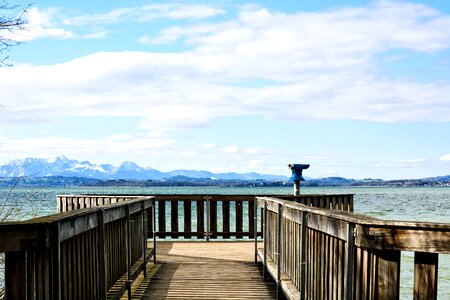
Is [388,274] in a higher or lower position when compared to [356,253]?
lower

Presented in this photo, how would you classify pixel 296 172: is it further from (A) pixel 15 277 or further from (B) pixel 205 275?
(A) pixel 15 277

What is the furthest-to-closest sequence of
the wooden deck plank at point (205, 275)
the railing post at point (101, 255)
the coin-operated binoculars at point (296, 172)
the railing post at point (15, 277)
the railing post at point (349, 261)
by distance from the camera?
the coin-operated binoculars at point (296, 172)
the wooden deck plank at point (205, 275)
the railing post at point (101, 255)
the railing post at point (349, 261)
the railing post at point (15, 277)

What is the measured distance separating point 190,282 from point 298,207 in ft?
12.1

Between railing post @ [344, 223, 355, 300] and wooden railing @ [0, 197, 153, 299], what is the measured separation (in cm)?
225

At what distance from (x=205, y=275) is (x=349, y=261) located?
243 inches

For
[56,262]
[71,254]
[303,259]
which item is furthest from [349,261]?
[71,254]

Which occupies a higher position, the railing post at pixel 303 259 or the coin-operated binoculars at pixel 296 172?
the coin-operated binoculars at pixel 296 172

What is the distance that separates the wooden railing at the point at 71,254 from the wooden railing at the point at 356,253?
6.99ft

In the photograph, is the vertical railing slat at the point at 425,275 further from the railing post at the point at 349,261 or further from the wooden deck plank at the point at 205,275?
the wooden deck plank at the point at 205,275

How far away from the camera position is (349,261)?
5246 millimetres

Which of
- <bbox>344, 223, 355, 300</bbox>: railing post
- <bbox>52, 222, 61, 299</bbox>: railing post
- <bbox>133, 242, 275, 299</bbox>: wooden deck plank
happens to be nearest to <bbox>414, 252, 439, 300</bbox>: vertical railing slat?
<bbox>344, 223, 355, 300</bbox>: railing post

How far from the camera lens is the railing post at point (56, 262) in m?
5.21

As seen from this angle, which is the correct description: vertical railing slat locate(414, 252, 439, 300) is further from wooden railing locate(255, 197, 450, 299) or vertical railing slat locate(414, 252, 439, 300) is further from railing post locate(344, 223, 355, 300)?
railing post locate(344, 223, 355, 300)

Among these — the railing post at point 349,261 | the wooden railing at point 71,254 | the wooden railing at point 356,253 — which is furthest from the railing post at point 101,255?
the railing post at point 349,261
